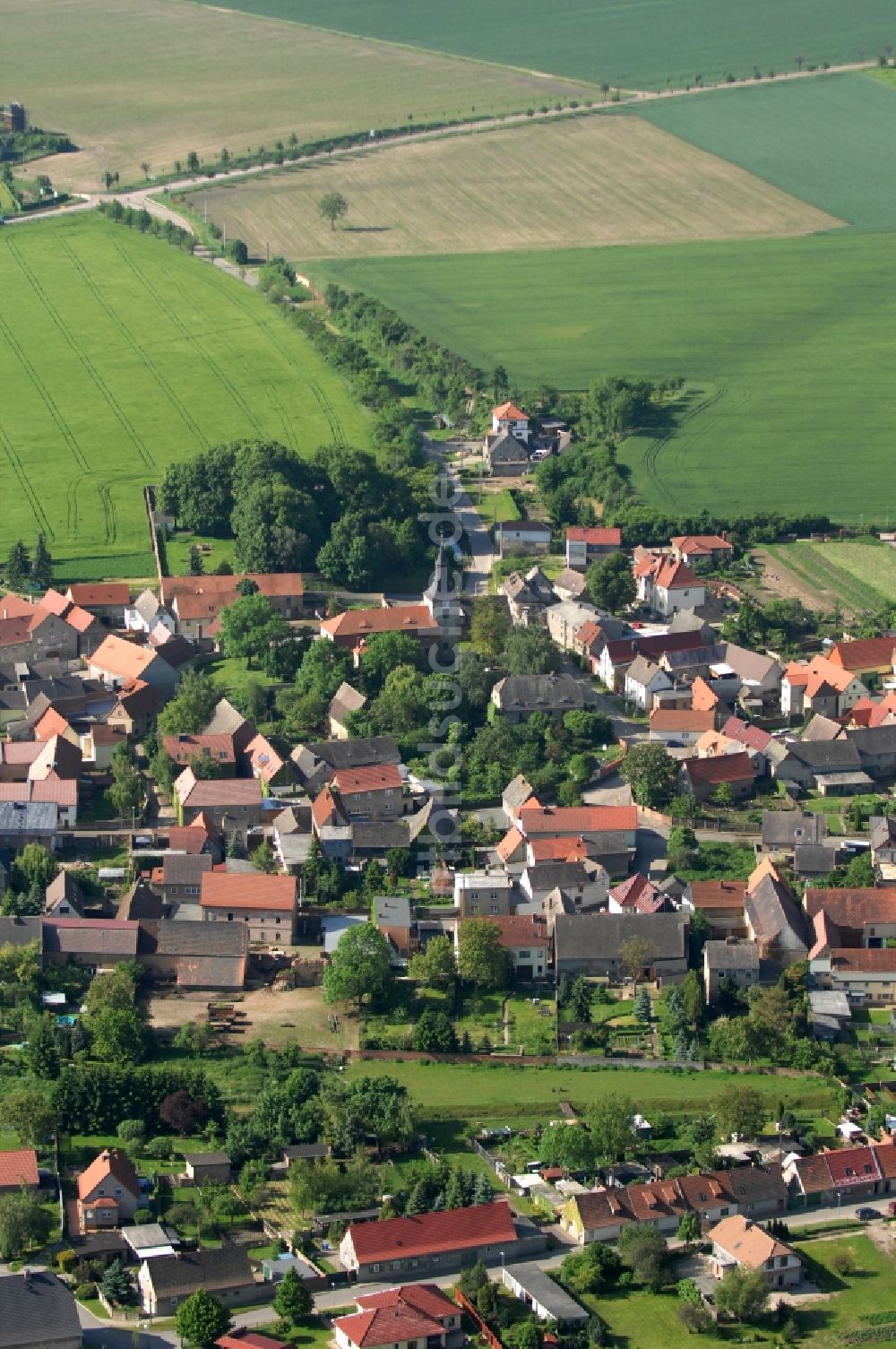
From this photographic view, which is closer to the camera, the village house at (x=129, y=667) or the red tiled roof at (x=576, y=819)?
the red tiled roof at (x=576, y=819)

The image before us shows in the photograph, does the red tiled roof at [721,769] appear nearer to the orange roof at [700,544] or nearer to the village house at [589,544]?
the village house at [589,544]

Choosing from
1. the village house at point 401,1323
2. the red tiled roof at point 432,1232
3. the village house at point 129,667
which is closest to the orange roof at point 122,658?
the village house at point 129,667

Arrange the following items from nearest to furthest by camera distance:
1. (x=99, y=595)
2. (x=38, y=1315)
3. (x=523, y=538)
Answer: (x=38, y=1315)
(x=99, y=595)
(x=523, y=538)

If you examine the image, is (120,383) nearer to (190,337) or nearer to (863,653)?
(190,337)

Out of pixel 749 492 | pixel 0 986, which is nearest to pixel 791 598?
pixel 749 492

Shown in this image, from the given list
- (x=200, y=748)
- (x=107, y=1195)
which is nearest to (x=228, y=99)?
(x=200, y=748)

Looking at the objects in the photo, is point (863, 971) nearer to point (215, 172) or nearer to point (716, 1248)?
point (716, 1248)

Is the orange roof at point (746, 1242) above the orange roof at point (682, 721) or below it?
below
